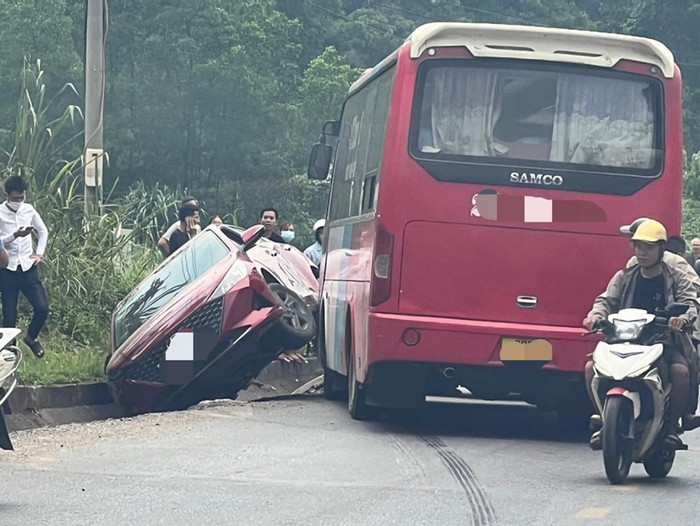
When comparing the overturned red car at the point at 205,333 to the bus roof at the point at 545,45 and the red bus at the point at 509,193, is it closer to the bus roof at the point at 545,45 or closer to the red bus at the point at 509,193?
the red bus at the point at 509,193

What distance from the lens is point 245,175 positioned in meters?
59.1

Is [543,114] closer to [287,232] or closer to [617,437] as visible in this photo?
[617,437]

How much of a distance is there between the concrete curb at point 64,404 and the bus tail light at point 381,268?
2757mm

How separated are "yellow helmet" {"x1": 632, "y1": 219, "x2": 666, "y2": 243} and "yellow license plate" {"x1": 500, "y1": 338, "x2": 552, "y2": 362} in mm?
1922

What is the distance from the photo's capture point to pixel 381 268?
439 inches

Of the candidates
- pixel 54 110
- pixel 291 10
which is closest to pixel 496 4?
pixel 291 10

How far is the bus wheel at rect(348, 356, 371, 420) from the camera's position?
39.9 feet

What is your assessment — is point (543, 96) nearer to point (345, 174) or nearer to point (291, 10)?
point (345, 174)

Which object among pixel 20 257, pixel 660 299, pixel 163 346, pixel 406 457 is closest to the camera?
pixel 660 299

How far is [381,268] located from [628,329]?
2.57 metres

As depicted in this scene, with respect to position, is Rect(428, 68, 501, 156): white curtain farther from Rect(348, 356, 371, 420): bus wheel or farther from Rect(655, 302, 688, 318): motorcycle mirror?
Rect(655, 302, 688, 318): motorcycle mirror

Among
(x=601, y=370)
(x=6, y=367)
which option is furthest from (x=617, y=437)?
(x=6, y=367)

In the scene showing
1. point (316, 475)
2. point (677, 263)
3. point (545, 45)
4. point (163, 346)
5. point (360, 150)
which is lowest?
point (316, 475)

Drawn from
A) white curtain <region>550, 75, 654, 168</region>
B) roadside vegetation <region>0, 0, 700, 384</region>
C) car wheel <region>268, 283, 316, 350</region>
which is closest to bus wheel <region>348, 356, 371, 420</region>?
car wheel <region>268, 283, 316, 350</region>
